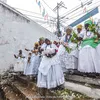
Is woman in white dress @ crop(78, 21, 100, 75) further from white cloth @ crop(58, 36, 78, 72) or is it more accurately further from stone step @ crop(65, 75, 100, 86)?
white cloth @ crop(58, 36, 78, 72)

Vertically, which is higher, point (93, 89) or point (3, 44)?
point (3, 44)

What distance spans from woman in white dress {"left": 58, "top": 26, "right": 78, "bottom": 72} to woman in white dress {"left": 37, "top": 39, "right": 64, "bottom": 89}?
50 centimetres

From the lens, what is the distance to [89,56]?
3.36 m

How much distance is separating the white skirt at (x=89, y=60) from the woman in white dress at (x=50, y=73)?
585 millimetres

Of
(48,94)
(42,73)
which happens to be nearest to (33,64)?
(42,73)

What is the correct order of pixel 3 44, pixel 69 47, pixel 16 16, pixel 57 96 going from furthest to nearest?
1. pixel 16 16
2. pixel 3 44
3. pixel 69 47
4. pixel 57 96

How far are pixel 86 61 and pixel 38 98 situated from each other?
4.84 feet

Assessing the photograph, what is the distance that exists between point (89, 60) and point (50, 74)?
102 centimetres

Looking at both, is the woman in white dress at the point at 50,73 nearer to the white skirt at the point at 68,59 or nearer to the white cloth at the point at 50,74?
the white cloth at the point at 50,74

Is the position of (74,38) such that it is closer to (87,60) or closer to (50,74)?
(87,60)

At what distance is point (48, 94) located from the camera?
11.2ft

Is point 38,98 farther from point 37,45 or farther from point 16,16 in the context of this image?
point 16,16

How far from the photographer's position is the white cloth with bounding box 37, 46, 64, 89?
3.52 m

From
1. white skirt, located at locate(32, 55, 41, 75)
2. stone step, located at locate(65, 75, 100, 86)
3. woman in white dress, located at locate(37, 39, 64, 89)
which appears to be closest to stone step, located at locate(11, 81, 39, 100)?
woman in white dress, located at locate(37, 39, 64, 89)
